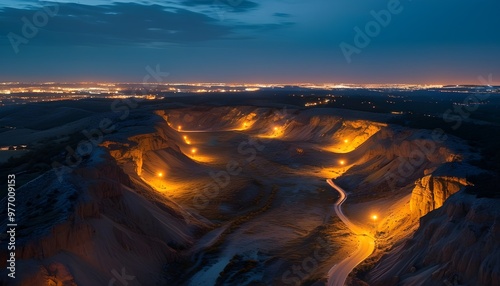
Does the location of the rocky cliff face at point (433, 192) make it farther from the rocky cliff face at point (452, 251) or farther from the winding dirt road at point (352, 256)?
the winding dirt road at point (352, 256)

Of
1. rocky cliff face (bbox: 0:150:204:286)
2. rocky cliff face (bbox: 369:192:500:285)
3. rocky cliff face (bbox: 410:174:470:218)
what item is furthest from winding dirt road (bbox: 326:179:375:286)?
rocky cliff face (bbox: 0:150:204:286)

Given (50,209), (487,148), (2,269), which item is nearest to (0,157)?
(50,209)

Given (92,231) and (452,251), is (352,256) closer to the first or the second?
(452,251)

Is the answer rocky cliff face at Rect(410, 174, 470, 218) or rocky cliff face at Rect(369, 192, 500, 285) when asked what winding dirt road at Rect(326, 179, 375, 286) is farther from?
rocky cliff face at Rect(410, 174, 470, 218)

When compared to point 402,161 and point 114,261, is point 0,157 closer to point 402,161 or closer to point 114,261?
point 114,261

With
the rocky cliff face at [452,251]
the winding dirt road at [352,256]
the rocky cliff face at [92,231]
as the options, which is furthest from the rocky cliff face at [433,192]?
the rocky cliff face at [92,231]
